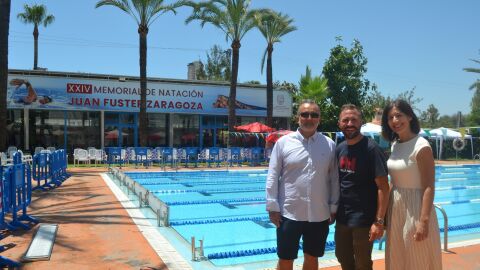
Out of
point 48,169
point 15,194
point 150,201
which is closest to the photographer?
point 15,194

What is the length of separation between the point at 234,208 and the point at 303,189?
697 cm

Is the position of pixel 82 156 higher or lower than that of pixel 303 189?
lower

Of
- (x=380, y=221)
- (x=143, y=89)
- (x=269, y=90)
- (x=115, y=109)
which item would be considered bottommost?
(x=380, y=221)

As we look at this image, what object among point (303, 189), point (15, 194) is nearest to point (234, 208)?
point (15, 194)

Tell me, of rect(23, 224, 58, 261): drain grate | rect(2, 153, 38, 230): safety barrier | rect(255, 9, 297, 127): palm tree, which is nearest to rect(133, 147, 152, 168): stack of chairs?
rect(255, 9, 297, 127): palm tree

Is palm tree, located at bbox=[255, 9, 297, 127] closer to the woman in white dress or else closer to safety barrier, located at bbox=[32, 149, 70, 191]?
safety barrier, located at bbox=[32, 149, 70, 191]

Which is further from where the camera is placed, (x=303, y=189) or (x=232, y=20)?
(x=232, y=20)

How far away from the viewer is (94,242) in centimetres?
582

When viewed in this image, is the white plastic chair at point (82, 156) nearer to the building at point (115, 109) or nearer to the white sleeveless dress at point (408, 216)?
the building at point (115, 109)

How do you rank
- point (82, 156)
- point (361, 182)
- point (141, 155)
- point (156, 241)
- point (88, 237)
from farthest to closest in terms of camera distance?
point (82, 156) < point (141, 155) < point (88, 237) < point (156, 241) < point (361, 182)

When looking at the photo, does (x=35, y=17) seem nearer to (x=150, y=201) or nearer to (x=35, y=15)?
(x=35, y=15)

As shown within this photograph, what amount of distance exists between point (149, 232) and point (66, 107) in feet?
56.6

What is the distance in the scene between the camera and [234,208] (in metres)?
10.2

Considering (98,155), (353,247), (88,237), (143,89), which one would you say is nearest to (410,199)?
(353,247)
